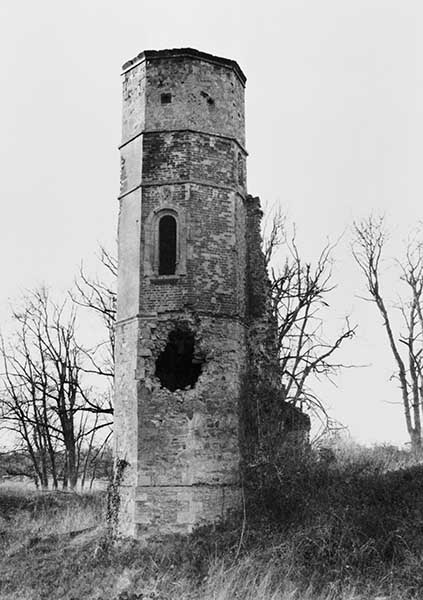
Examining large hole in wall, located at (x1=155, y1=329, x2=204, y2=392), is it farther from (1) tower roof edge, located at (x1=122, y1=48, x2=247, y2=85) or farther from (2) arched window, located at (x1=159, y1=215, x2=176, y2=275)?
(1) tower roof edge, located at (x1=122, y1=48, x2=247, y2=85)

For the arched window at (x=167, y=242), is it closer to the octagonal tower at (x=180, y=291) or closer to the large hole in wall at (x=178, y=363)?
the octagonal tower at (x=180, y=291)

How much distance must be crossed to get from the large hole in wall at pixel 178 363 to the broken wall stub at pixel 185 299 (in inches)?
1.1

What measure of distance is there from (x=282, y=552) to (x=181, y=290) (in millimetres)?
5474

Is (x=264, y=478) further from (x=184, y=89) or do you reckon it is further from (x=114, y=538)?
(x=184, y=89)

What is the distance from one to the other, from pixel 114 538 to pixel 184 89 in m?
9.56

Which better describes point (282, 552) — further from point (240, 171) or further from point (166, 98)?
point (166, 98)

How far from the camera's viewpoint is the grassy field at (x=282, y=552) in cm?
1059

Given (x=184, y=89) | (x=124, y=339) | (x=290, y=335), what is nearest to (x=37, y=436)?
(x=290, y=335)

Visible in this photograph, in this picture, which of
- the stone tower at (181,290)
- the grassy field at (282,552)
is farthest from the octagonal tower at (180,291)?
the grassy field at (282,552)

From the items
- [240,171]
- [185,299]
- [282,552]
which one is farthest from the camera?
[240,171]

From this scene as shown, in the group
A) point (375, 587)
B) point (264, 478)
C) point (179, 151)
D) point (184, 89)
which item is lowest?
point (375, 587)

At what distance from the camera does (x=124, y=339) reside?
14.3 m

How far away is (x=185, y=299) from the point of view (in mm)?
14055

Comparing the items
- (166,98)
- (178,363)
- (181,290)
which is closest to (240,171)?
(166,98)
